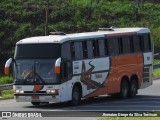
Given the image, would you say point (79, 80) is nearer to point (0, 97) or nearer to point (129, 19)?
point (0, 97)

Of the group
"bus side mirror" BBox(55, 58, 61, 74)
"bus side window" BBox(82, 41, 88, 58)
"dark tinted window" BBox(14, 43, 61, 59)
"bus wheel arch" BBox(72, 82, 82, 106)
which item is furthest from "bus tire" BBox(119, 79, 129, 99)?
"bus side mirror" BBox(55, 58, 61, 74)

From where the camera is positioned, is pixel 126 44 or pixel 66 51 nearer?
pixel 66 51

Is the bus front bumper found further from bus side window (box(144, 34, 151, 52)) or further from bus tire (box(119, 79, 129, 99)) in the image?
bus side window (box(144, 34, 151, 52))

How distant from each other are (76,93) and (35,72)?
207 cm

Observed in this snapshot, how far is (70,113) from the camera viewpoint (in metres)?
24.6

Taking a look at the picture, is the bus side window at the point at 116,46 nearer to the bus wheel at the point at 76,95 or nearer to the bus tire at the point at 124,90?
the bus tire at the point at 124,90

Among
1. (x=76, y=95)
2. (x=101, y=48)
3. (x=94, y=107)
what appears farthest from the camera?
(x=101, y=48)

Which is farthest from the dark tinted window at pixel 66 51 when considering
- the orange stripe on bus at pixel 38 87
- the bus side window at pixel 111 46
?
the bus side window at pixel 111 46

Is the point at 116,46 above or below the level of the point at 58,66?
above

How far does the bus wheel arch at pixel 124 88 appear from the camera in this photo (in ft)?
104

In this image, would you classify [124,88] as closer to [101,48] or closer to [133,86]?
[133,86]

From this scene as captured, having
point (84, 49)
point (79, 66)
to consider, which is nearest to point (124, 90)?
point (84, 49)

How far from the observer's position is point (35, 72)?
2722 cm

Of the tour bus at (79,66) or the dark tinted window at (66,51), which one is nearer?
the tour bus at (79,66)
